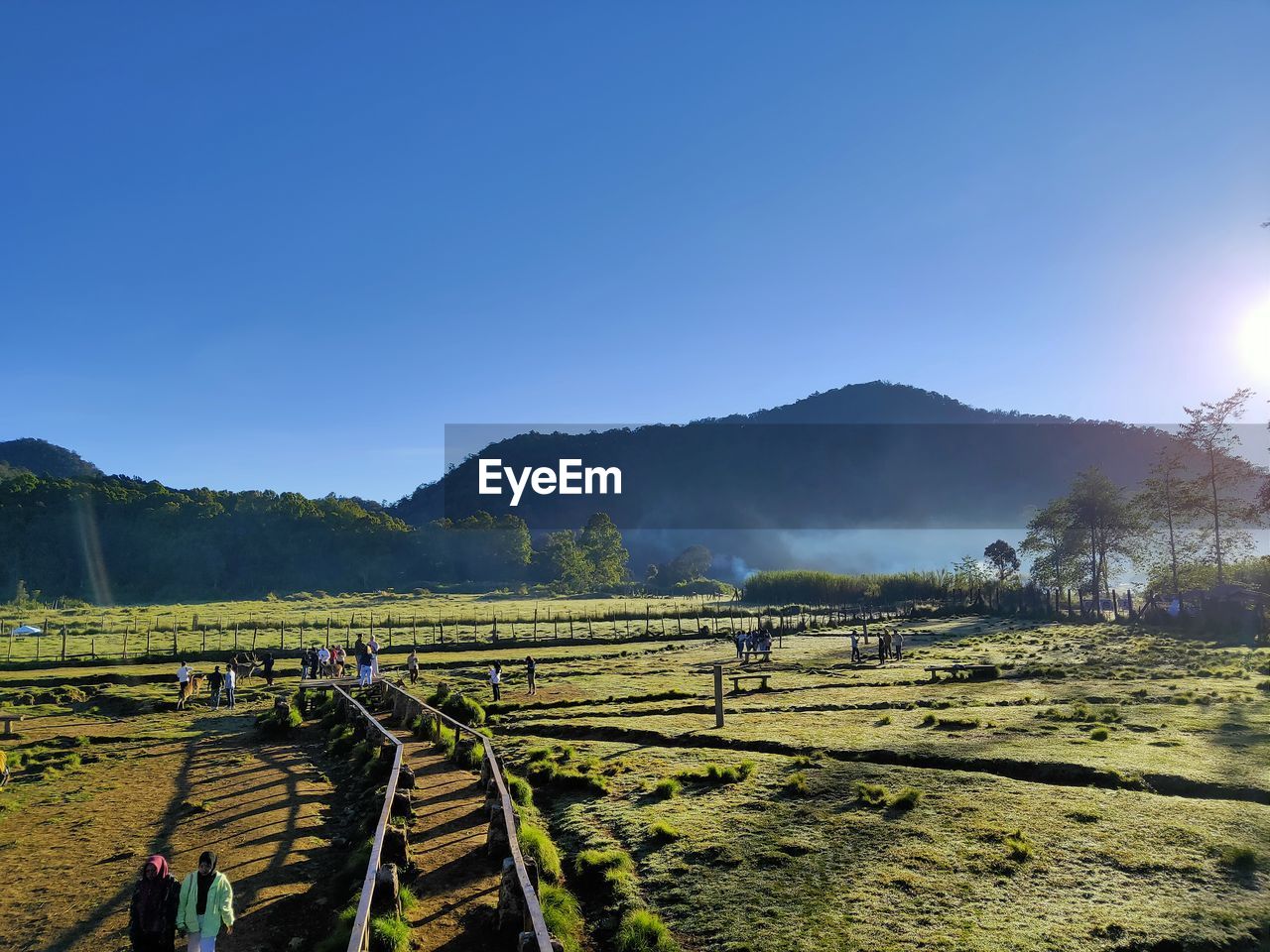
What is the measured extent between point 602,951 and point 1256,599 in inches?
2434

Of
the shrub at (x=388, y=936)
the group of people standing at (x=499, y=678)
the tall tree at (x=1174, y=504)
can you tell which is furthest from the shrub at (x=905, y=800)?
the tall tree at (x=1174, y=504)

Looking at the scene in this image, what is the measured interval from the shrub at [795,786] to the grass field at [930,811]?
0.05 m

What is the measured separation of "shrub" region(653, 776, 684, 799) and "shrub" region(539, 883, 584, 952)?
5.47m

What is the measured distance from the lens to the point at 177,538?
154 meters

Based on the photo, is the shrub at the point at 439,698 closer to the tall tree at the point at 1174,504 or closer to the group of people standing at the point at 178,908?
the group of people standing at the point at 178,908

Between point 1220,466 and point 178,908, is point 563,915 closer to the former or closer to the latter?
point 178,908

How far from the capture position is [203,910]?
9383 mm

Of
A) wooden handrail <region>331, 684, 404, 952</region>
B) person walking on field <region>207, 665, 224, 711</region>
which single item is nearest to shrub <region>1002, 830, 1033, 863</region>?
wooden handrail <region>331, 684, 404, 952</region>

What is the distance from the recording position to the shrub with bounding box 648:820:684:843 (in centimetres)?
1449

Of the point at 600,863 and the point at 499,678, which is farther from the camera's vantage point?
the point at 499,678

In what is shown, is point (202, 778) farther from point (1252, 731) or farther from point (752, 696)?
point (1252, 731)

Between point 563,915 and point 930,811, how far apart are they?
307 inches

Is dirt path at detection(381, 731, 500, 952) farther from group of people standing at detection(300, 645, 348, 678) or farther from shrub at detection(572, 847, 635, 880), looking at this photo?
group of people standing at detection(300, 645, 348, 678)

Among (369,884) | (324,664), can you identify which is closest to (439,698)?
(324,664)
